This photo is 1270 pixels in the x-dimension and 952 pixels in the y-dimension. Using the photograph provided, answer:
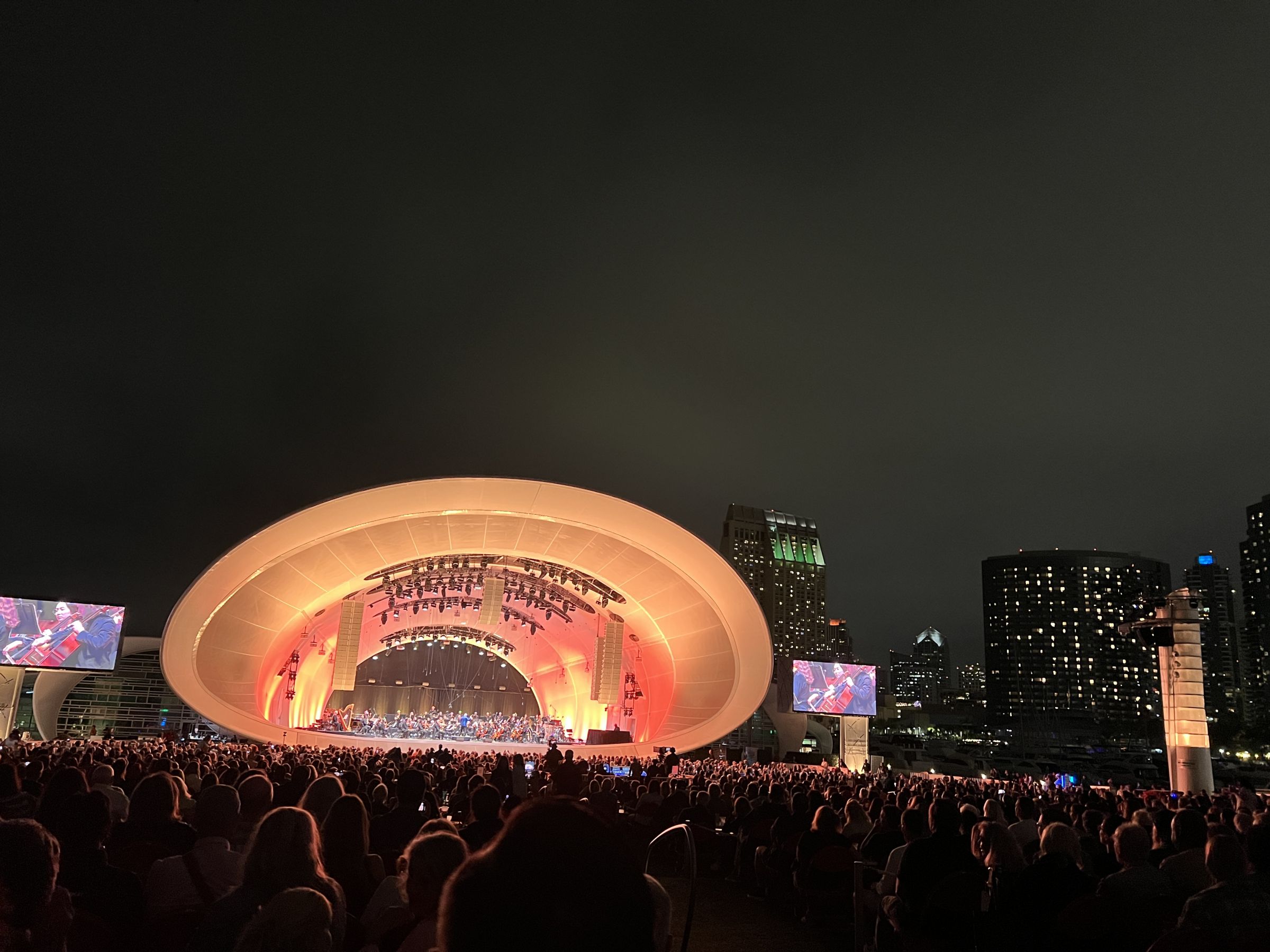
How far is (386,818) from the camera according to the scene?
6.10 m

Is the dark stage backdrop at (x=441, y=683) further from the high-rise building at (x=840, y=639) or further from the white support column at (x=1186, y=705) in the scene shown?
the high-rise building at (x=840, y=639)

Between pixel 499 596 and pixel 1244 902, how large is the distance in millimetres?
38550

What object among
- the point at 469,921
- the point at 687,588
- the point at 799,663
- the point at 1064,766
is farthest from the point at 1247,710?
→ the point at 469,921

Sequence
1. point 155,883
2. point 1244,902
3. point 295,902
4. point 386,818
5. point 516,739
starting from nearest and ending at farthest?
point 295,902
point 1244,902
point 155,883
point 386,818
point 516,739

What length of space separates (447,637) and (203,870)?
162 ft

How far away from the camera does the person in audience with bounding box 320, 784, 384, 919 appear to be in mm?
4094

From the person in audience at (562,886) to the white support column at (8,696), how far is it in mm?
37885

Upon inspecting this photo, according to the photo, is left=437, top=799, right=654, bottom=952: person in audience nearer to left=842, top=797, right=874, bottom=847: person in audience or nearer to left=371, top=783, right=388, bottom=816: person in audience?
left=371, top=783, right=388, bottom=816: person in audience

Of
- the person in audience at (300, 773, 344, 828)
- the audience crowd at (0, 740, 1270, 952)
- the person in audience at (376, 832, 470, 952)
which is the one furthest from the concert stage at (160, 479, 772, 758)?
the person in audience at (376, 832, 470, 952)

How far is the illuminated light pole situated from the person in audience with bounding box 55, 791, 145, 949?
89.8 ft

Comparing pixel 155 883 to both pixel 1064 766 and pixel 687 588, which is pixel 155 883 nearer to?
pixel 687 588

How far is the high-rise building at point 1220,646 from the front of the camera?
133 metres

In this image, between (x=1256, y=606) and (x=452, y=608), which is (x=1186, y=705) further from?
(x=1256, y=606)

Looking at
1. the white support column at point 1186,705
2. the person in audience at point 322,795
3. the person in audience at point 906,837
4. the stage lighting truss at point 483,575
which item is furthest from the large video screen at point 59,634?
the white support column at point 1186,705
